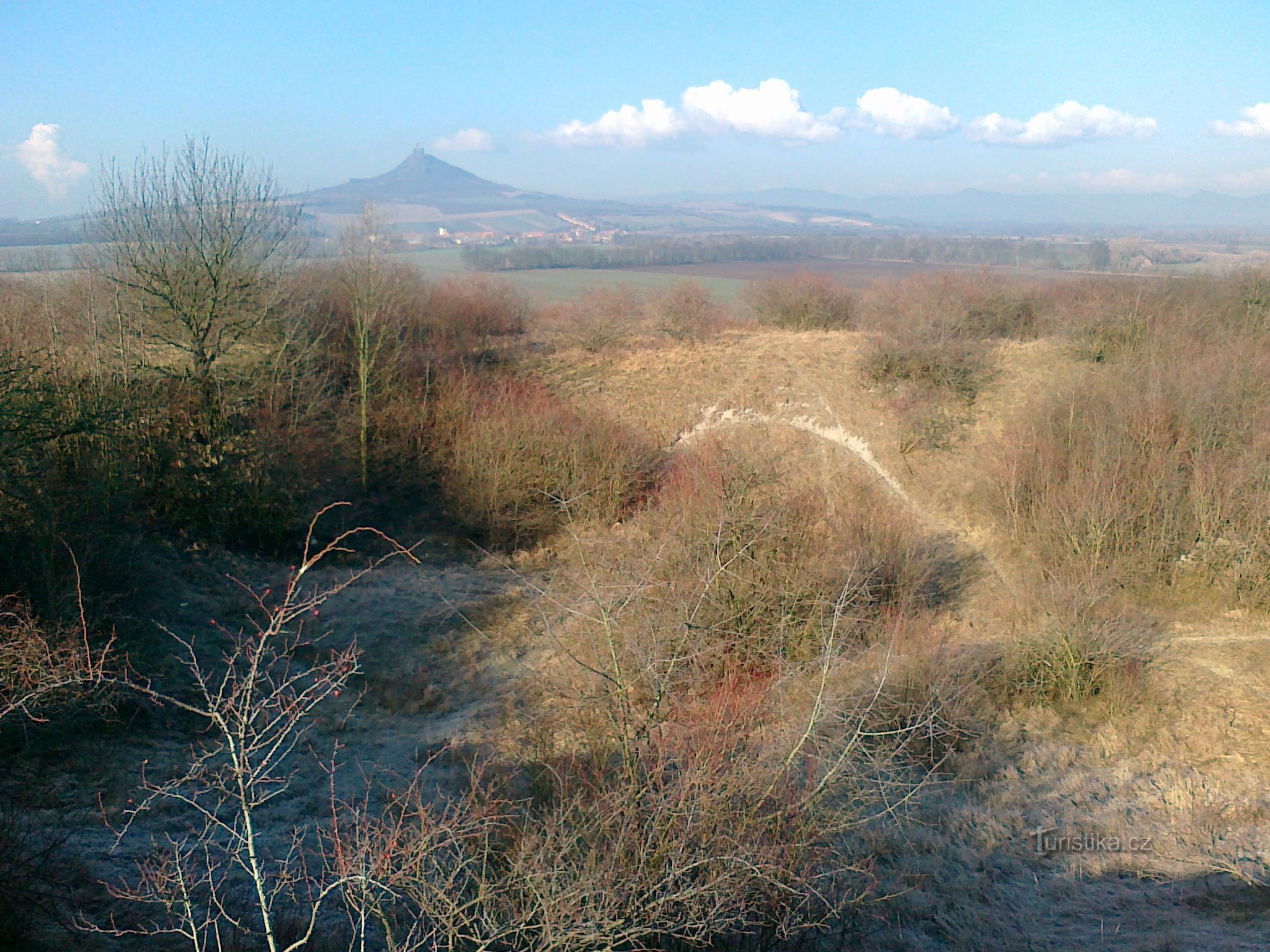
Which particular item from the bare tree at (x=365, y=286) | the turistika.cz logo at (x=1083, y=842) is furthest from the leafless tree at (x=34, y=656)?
the bare tree at (x=365, y=286)

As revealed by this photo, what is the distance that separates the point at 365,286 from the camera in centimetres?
1762

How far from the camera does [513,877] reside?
4516 millimetres

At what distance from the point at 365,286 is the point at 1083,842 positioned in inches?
632

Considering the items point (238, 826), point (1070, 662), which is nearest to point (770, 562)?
point (1070, 662)

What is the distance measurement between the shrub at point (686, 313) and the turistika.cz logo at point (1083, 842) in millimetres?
18931

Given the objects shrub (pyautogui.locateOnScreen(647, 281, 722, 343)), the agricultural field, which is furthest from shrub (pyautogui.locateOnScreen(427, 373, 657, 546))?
shrub (pyautogui.locateOnScreen(647, 281, 722, 343))

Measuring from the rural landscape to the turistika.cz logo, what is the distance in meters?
0.06

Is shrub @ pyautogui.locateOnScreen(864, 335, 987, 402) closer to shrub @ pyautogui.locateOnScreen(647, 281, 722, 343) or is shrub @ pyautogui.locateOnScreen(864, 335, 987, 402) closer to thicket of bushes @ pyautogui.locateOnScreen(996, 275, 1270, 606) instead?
thicket of bushes @ pyautogui.locateOnScreen(996, 275, 1270, 606)

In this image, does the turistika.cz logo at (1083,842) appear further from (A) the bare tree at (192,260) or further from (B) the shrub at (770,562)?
(A) the bare tree at (192,260)

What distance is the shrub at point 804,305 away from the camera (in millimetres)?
27703

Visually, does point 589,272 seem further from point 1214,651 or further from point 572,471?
point 1214,651

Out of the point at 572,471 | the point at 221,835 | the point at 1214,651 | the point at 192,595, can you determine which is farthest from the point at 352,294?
the point at 1214,651

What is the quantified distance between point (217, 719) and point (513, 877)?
2066mm

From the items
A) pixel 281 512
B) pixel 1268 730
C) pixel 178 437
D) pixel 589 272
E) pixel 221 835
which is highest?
pixel 589 272
